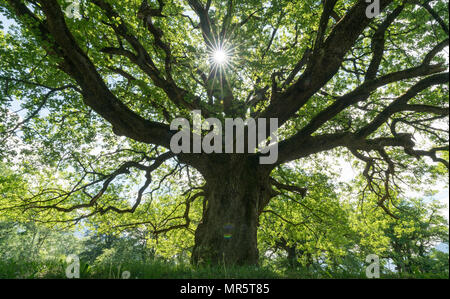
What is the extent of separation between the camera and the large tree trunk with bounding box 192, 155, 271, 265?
A: 5.56 meters

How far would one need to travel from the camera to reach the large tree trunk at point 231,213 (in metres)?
5.56

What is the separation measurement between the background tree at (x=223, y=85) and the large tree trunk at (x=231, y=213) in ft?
0.11

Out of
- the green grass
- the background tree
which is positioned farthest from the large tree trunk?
the green grass

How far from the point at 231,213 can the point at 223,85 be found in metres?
4.04

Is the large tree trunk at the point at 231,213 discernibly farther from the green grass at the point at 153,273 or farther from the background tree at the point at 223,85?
the green grass at the point at 153,273

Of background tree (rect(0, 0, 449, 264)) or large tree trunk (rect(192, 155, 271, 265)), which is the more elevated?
background tree (rect(0, 0, 449, 264))

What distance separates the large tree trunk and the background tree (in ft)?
0.11

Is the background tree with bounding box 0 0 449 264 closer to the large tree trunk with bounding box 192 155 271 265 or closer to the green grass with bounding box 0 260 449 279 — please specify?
the large tree trunk with bounding box 192 155 271 265

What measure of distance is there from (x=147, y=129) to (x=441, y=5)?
799 centimetres

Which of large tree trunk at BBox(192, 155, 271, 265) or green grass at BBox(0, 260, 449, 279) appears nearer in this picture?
green grass at BBox(0, 260, 449, 279)

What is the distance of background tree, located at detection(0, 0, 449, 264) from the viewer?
5191 mm
